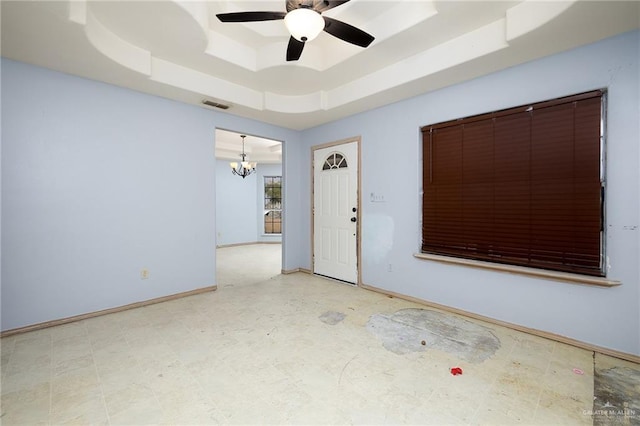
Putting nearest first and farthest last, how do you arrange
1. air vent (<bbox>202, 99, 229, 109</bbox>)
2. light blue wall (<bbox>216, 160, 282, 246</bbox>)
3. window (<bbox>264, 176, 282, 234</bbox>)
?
1. air vent (<bbox>202, 99, 229, 109</bbox>)
2. light blue wall (<bbox>216, 160, 282, 246</bbox>)
3. window (<bbox>264, 176, 282, 234</bbox>)

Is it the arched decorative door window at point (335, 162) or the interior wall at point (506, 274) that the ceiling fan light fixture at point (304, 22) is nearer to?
the interior wall at point (506, 274)

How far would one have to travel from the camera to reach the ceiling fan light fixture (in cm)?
202

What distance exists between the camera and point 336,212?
185 inches

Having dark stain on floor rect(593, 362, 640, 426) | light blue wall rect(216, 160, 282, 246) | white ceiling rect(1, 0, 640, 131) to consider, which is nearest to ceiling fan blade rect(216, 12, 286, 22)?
white ceiling rect(1, 0, 640, 131)

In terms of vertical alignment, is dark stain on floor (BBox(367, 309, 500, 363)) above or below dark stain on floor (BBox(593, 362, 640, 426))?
above

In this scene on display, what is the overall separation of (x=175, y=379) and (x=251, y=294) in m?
1.96

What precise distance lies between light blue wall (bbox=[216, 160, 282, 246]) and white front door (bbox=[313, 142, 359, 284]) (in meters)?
4.40

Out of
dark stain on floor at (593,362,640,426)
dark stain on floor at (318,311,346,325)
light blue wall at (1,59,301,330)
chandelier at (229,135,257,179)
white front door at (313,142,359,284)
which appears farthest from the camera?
chandelier at (229,135,257,179)

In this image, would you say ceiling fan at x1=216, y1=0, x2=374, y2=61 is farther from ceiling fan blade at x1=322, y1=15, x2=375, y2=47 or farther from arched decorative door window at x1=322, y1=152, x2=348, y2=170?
arched decorative door window at x1=322, y1=152, x2=348, y2=170

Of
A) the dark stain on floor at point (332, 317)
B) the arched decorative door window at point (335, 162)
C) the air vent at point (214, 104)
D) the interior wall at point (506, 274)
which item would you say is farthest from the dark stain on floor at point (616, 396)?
the air vent at point (214, 104)

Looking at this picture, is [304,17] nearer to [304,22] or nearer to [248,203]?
[304,22]

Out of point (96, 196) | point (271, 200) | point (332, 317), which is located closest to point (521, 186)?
point (332, 317)

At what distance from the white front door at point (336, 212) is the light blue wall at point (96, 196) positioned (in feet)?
5.72

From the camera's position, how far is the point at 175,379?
2023 millimetres
